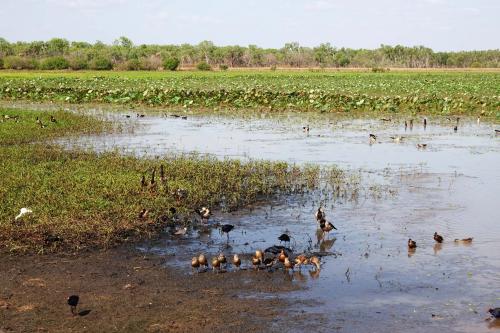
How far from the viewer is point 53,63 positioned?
7456 cm

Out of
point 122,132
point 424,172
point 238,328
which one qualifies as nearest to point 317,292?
point 238,328

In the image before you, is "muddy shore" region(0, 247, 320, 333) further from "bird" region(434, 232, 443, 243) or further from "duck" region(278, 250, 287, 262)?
"bird" region(434, 232, 443, 243)

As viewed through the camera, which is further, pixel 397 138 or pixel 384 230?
pixel 397 138

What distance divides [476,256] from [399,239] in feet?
3.93

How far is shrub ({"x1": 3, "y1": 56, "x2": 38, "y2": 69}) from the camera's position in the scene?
74.6 m

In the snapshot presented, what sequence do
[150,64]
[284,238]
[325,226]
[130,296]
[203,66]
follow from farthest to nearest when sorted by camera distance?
[203,66], [150,64], [325,226], [284,238], [130,296]

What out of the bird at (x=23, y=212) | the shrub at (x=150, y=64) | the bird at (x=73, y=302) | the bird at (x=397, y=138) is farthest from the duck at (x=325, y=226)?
the shrub at (x=150, y=64)

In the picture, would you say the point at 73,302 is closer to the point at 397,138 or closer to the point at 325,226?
the point at 325,226

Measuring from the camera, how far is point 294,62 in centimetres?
10800

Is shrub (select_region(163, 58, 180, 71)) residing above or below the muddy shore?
above

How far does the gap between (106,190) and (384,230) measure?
16.2 ft

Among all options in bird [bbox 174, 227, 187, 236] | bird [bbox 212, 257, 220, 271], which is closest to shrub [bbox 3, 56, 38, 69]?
bird [bbox 174, 227, 187, 236]

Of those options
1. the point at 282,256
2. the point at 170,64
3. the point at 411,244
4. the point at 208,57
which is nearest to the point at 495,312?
the point at 411,244

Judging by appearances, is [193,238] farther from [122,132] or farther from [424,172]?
[122,132]
